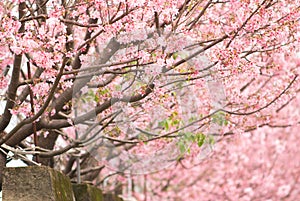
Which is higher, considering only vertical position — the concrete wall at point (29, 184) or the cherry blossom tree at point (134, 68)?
the cherry blossom tree at point (134, 68)

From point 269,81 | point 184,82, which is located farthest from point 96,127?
point 269,81

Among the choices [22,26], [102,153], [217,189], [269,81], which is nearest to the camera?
[22,26]

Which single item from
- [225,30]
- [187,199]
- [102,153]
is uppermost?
[225,30]

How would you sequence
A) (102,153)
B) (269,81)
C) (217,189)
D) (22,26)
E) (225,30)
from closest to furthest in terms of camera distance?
(22,26)
(225,30)
(102,153)
(269,81)
(217,189)

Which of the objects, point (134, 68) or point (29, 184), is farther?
point (134, 68)

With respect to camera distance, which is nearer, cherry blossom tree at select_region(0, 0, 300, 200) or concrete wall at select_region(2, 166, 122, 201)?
cherry blossom tree at select_region(0, 0, 300, 200)

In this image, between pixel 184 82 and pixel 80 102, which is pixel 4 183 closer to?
pixel 80 102

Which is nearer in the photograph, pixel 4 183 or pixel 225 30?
pixel 4 183

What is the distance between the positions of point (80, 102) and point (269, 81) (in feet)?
13.7

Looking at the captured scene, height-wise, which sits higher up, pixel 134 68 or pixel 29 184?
pixel 134 68

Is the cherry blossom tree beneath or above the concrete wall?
above

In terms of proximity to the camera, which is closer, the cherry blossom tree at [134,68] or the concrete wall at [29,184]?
the cherry blossom tree at [134,68]

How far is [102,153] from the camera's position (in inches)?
318

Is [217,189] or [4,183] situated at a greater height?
[4,183]
